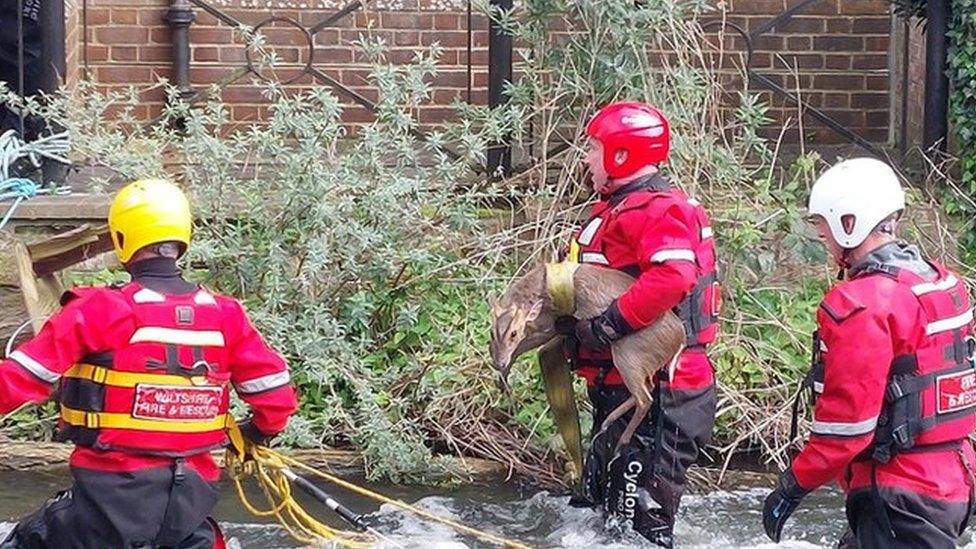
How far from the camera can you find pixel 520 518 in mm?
6840

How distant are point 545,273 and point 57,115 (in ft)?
9.67

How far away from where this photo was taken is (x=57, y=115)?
7836mm

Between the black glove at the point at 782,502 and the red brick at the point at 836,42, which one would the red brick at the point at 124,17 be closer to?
the red brick at the point at 836,42

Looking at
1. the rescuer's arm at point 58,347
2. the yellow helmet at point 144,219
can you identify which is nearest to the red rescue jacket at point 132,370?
the rescuer's arm at point 58,347

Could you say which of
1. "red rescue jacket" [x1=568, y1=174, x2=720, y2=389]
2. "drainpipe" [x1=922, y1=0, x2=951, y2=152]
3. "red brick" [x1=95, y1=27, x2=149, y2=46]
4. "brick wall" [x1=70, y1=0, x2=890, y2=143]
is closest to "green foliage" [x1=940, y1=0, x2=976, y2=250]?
"drainpipe" [x1=922, y1=0, x2=951, y2=152]

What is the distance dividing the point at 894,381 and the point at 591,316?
1.55 meters

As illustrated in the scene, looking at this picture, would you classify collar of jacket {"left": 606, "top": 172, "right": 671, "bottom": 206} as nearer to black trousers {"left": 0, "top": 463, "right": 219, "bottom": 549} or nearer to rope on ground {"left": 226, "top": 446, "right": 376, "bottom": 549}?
rope on ground {"left": 226, "top": 446, "right": 376, "bottom": 549}

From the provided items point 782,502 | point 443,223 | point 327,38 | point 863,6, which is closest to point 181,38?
point 327,38

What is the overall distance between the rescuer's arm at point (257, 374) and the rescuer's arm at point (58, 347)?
1.16 ft

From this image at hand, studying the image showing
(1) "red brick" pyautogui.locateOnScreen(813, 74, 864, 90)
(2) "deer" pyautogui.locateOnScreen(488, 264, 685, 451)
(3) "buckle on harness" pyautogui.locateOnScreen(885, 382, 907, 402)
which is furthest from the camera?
(1) "red brick" pyautogui.locateOnScreen(813, 74, 864, 90)

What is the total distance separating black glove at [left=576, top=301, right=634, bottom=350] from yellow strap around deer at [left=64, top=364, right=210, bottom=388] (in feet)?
5.64

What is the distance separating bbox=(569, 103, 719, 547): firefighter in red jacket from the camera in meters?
5.94

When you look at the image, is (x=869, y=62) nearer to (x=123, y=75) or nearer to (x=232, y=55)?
(x=232, y=55)

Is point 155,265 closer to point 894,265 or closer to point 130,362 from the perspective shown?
point 130,362
